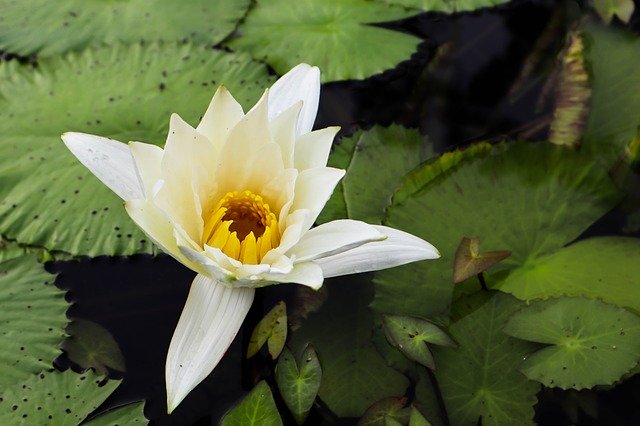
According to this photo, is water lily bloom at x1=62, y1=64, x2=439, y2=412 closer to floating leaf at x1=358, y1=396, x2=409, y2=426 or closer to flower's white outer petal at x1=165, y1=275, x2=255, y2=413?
flower's white outer petal at x1=165, y1=275, x2=255, y2=413

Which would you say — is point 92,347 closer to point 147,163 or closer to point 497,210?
point 147,163

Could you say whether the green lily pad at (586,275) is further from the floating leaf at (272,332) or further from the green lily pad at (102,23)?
the green lily pad at (102,23)

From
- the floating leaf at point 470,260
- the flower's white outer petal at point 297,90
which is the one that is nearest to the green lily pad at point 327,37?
the flower's white outer petal at point 297,90

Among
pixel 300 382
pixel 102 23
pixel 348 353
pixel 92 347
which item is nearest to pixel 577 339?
pixel 348 353

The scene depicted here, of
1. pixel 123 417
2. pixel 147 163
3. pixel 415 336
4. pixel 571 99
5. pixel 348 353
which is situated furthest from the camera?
pixel 571 99

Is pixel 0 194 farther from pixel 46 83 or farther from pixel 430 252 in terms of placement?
pixel 430 252

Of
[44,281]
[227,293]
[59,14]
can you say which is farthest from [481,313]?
[59,14]
